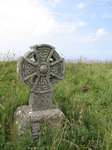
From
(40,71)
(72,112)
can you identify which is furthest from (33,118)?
(40,71)

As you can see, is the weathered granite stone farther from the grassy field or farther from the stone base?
the grassy field

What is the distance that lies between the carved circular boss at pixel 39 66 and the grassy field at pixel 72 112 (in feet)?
1.95

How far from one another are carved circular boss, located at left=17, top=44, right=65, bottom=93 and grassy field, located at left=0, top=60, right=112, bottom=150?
1.95 ft

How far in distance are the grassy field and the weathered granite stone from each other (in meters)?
0.19

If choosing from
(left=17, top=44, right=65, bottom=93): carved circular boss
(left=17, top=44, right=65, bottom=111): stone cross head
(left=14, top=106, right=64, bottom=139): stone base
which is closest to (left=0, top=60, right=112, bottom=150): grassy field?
(left=14, top=106, right=64, bottom=139): stone base

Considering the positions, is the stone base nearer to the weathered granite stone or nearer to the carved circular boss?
the weathered granite stone

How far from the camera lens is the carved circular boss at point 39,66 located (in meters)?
3.91

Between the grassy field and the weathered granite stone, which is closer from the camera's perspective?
Result: the grassy field

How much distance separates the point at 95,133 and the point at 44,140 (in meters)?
0.91

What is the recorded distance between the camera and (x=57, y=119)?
406cm

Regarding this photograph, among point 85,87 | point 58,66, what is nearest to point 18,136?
point 58,66

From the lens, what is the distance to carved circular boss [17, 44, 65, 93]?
12.8 feet

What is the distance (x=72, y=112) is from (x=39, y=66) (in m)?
1.06

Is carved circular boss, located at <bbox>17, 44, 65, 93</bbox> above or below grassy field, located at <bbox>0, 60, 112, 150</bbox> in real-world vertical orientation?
above
